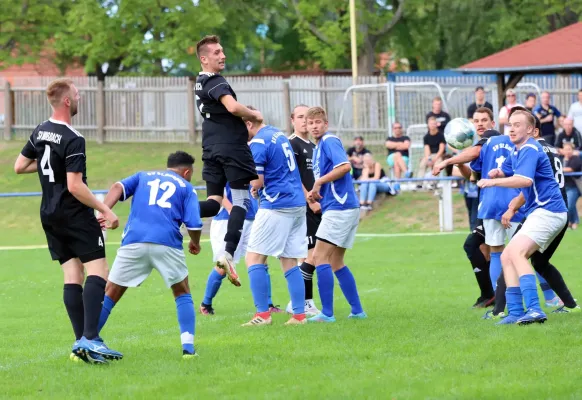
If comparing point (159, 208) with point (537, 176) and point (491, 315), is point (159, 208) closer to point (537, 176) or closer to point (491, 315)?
point (537, 176)

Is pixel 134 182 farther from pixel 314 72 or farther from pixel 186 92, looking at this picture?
pixel 314 72

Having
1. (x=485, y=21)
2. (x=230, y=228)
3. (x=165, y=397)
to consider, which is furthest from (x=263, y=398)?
(x=485, y=21)

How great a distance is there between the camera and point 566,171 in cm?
2364

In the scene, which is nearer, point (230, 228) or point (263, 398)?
point (263, 398)

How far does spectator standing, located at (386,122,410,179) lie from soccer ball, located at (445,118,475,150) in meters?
14.9

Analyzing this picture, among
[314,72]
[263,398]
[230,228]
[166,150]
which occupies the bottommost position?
[263,398]

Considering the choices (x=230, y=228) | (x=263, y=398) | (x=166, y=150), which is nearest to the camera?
(x=263, y=398)

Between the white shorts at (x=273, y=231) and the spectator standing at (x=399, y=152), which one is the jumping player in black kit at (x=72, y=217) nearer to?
the white shorts at (x=273, y=231)

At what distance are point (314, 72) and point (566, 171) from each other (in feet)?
A: 62.9

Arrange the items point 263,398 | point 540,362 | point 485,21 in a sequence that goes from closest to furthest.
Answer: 1. point 263,398
2. point 540,362
3. point 485,21

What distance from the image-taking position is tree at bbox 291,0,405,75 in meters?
40.7

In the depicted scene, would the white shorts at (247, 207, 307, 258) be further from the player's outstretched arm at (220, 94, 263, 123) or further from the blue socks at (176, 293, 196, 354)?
the blue socks at (176, 293, 196, 354)

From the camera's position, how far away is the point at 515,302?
10.2 meters

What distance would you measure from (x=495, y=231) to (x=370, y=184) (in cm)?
1493
